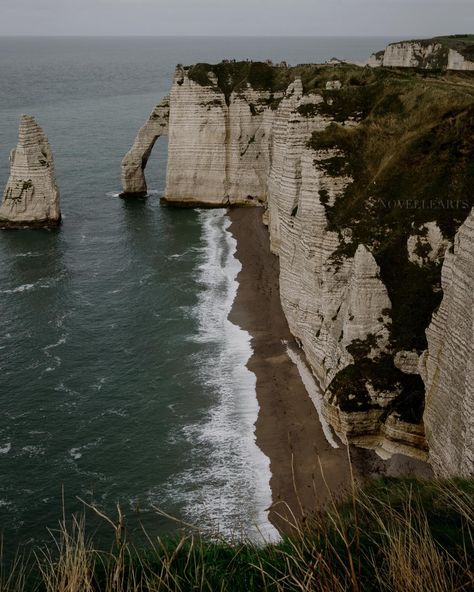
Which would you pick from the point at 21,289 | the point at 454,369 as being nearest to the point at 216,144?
the point at 21,289

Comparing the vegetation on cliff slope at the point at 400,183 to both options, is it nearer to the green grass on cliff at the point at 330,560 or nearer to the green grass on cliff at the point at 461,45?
the green grass on cliff at the point at 330,560

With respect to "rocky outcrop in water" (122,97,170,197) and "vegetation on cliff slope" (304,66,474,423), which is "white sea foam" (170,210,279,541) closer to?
"vegetation on cliff slope" (304,66,474,423)

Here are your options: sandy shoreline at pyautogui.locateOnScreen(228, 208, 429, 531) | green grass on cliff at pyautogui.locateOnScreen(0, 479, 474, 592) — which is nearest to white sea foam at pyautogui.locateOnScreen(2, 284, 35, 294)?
sandy shoreline at pyautogui.locateOnScreen(228, 208, 429, 531)

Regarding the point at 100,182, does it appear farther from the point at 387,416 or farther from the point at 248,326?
the point at 387,416

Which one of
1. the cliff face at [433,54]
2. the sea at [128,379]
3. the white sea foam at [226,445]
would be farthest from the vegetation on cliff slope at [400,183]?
the cliff face at [433,54]

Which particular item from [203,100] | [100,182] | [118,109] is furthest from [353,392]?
[118,109]

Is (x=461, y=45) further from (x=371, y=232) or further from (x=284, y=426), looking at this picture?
(x=284, y=426)
